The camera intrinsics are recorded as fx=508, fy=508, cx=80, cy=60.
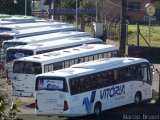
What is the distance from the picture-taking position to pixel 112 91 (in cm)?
2414

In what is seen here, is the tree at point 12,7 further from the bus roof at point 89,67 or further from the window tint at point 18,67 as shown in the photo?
the bus roof at point 89,67

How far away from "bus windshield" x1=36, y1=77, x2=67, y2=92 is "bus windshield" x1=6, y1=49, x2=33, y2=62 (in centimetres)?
689

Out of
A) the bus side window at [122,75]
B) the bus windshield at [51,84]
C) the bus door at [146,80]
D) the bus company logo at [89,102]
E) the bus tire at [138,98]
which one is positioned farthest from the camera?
the bus door at [146,80]

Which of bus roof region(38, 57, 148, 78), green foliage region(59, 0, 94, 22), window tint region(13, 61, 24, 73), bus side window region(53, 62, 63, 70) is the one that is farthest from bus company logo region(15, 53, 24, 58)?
green foliage region(59, 0, 94, 22)

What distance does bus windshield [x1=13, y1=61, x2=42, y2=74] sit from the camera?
25.2 metres

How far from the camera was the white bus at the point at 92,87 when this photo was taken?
837 inches

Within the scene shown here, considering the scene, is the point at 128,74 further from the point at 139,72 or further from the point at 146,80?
the point at 146,80

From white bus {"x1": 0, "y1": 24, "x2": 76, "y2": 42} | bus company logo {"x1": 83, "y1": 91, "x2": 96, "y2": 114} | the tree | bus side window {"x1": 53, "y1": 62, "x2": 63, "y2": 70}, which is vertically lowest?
bus company logo {"x1": 83, "y1": 91, "x2": 96, "y2": 114}

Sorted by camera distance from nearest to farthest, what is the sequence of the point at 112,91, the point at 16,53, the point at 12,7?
the point at 112,91 < the point at 16,53 < the point at 12,7

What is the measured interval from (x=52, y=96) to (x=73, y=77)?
1196 millimetres

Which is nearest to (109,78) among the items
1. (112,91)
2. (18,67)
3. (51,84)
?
(112,91)

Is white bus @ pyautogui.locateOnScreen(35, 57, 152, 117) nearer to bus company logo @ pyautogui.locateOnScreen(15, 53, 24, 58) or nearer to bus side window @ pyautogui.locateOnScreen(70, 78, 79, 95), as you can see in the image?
bus side window @ pyautogui.locateOnScreen(70, 78, 79, 95)

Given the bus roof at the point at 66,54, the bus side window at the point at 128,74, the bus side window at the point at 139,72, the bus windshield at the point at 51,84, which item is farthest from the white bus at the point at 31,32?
the bus windshield at the point at 51,84

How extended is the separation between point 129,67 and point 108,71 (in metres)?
1.93
